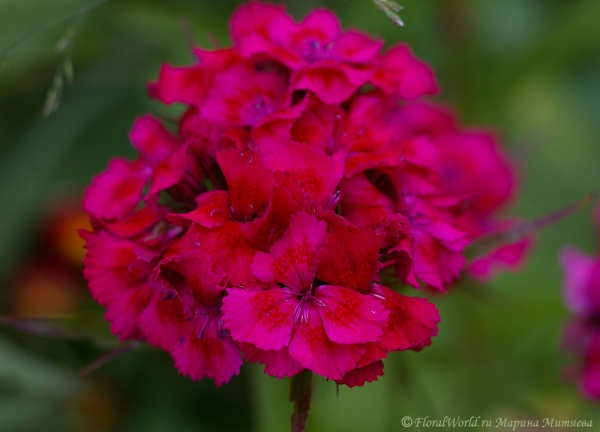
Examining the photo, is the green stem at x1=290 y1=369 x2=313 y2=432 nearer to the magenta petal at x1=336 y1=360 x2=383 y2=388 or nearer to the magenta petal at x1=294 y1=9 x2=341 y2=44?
the magenta petal at x1=336 y1=360 x2=383 y2=388

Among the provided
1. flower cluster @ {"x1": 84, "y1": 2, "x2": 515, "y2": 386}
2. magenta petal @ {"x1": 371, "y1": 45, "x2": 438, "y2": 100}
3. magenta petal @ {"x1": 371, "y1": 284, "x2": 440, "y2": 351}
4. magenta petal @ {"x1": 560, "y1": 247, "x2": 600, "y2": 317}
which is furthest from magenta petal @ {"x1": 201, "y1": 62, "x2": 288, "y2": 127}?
magenta petal @ {"x1": 560, "y1": 247, "x2": 600, "y2": 317}

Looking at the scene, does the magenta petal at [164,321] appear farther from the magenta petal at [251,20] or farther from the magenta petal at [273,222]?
the magenta petal at [251,20]

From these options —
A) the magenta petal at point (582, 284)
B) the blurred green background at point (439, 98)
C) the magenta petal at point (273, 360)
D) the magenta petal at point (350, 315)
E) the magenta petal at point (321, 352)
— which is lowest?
the blurred green background at point (439, 98)

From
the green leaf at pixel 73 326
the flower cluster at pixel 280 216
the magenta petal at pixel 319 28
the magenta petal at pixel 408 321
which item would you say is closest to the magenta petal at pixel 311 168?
the flower cluster at pixel 280 216

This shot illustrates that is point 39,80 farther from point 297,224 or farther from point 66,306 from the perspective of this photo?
point 297,224

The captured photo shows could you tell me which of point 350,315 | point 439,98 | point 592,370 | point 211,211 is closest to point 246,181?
point 211,211

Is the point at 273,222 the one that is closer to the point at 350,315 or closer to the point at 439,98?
the point at 350,315
